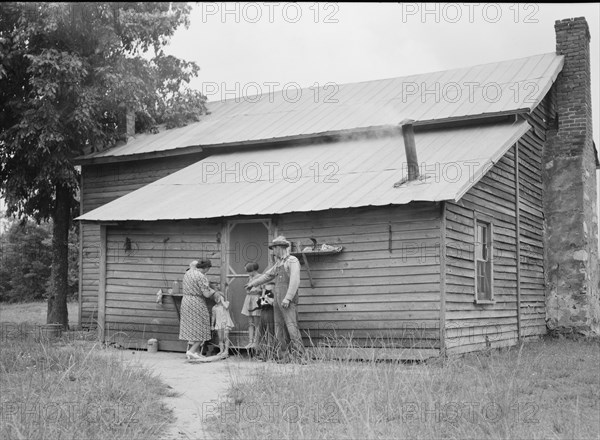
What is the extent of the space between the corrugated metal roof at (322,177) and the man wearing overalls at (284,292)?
2.72 ft

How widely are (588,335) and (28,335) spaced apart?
12.1 meters

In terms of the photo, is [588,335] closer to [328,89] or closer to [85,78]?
[328,89]

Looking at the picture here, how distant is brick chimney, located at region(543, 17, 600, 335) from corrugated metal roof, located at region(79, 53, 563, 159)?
695 millimetres

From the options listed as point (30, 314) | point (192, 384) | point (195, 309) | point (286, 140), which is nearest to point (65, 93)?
point (286, 140)

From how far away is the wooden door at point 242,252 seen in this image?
13547mm

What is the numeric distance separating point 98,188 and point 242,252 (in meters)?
6.60

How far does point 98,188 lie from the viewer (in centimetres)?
1875

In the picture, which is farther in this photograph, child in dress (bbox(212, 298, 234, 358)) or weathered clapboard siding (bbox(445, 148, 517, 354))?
child in dress (bbox(212, 298, 234, 358))

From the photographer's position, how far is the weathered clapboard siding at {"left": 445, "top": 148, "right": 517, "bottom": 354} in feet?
38.8

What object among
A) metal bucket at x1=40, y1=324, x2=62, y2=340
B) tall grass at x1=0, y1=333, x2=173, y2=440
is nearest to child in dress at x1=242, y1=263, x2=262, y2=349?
tall grass at x1=0, y1=333, x2=173, y2=440

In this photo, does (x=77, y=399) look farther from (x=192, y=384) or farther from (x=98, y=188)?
(x=98, y=188)

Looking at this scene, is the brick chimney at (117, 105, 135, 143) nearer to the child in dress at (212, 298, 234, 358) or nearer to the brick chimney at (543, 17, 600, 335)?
the child in dress at (212, 298, 234, 358)

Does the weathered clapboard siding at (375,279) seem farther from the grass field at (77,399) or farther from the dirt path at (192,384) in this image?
the grass field at (77,399)

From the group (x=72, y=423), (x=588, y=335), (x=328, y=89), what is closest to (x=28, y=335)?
(x=72, y=423)
